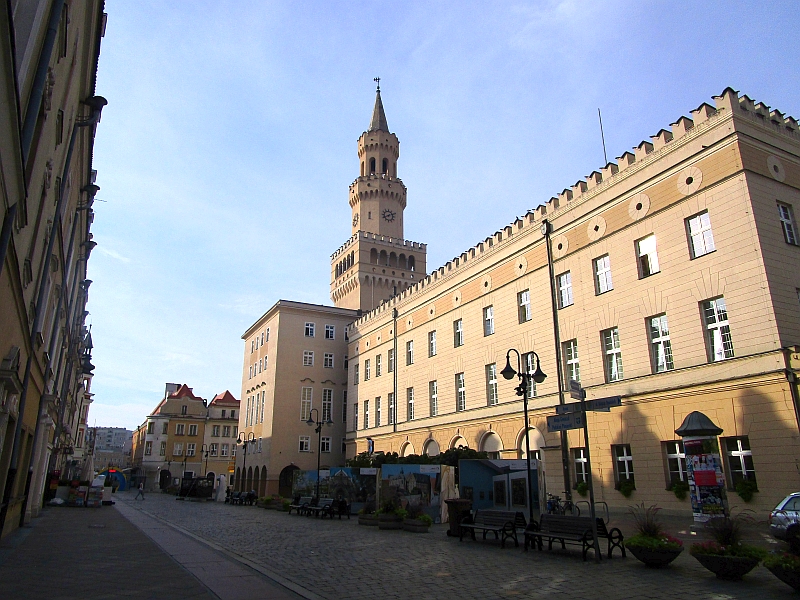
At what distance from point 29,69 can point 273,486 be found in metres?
47.6

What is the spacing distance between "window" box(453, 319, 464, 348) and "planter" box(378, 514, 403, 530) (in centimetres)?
1572

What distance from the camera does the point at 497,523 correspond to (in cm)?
1559

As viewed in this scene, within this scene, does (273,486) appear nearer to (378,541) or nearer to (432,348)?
(432,348)

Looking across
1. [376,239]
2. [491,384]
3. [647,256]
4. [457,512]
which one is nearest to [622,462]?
[647,256]

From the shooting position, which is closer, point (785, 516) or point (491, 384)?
point (785, 516)

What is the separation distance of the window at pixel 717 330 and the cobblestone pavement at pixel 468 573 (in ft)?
31.1

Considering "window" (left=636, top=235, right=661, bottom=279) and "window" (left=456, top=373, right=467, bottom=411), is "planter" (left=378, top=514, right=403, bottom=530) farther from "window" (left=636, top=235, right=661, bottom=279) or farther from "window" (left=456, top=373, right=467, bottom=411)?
"window" (left=636, top=235, right=661, bottom=279)

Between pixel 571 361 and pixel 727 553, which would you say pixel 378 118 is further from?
pixel 727 553

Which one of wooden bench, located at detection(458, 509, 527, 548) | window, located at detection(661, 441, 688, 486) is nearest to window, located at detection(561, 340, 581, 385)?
window, located at detection(661, 441, 688, 486)

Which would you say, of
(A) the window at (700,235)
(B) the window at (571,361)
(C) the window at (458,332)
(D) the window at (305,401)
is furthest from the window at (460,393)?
(D) the window at (305,401)

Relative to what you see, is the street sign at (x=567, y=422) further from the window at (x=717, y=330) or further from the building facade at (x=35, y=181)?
the building facade at (x=35, y=181)

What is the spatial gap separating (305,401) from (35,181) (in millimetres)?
46373

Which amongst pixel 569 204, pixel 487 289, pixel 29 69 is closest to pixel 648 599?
pixel 29 69

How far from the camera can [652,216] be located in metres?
23.3
